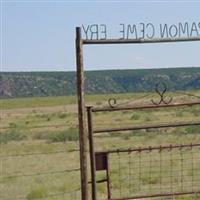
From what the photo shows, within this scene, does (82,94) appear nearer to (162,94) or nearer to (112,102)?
(112,102)

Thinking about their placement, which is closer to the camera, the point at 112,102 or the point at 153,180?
the point at 112,102

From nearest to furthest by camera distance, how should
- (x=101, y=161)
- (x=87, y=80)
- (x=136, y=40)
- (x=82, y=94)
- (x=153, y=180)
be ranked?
(x=82, y=94), (x=136, y=40), (x=101, y=161), (x=153, y=180), (x=87, y=80)

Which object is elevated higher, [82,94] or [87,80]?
[87,80]

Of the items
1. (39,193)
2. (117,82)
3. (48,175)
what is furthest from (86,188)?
(117,82)

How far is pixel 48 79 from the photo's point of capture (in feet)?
533

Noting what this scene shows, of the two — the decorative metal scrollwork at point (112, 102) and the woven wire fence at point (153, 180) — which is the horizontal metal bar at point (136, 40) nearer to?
the decorative metal scrollwork at point (112, 102)

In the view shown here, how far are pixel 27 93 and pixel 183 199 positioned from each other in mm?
154982

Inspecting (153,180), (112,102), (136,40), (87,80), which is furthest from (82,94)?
(87,80)

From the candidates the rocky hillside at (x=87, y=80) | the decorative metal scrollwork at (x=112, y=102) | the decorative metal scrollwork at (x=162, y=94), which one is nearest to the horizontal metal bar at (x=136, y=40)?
the decorative metal scrollwork at (x=162, y=94)

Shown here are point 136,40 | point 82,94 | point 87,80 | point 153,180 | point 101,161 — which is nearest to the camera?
point 82,94

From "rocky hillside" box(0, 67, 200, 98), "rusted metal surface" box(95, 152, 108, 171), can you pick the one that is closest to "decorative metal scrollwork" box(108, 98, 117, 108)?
"rusted metal surface" box(95, 152, 108, 171)

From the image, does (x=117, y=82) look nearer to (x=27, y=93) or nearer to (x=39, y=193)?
(x=27, y=93)

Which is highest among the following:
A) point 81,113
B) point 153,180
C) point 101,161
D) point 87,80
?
point 87,80

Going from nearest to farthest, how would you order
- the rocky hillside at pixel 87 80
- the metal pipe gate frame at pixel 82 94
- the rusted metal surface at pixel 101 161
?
the metal pipe gate frame at pixel 82 94 < the rusted metal surface at pixel 101 161 < the rocky hillside at pixel 87 80
